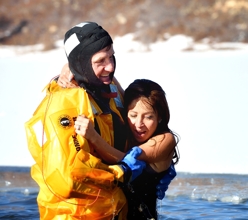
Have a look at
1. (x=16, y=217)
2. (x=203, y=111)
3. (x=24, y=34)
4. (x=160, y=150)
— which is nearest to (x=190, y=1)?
(x=24, y=34)

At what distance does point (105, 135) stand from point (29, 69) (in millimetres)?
8031

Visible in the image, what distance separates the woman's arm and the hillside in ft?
32.6

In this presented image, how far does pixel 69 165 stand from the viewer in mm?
3160

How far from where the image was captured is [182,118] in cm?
778

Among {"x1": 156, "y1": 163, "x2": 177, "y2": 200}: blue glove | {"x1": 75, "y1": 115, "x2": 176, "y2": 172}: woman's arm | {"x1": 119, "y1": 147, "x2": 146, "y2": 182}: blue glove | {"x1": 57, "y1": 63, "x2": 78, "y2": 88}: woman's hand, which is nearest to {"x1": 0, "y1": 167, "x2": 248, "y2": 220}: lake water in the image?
{"x1": 156, "y1": 163, "x2": 177, "y2": 200}: blue glove

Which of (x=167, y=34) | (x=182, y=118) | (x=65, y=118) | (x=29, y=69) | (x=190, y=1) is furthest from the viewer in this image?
(x=190, y=1)

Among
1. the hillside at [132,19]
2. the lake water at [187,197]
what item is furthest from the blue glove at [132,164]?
the hillside at [132,19]

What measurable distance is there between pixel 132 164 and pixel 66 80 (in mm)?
575

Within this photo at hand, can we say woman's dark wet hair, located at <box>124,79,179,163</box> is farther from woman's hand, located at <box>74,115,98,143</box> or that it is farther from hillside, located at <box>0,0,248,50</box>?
hillside, located at <box>0,0,248,50</box>

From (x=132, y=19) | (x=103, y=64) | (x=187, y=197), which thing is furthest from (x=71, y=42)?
(x=132, y=19)

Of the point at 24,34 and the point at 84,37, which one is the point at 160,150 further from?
the point at 24,34

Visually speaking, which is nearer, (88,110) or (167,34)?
(88,110)

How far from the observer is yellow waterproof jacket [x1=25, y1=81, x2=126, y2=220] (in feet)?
10.4

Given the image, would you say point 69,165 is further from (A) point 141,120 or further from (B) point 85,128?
(A) point 141,120
